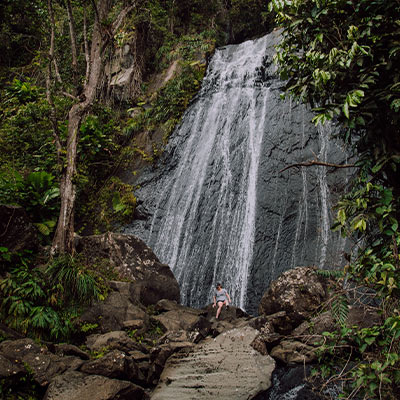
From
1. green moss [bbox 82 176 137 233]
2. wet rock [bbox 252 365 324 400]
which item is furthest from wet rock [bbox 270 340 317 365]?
green moss [bbox 82 176 137 233]

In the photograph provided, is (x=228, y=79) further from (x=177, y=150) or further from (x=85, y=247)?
(x=85, y=247)

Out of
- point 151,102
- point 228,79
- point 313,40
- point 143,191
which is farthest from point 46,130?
point 313,40

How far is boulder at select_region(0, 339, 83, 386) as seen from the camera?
4.01m

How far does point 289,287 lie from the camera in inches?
288

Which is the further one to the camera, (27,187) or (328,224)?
(328,224)

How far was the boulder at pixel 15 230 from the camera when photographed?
244 inches

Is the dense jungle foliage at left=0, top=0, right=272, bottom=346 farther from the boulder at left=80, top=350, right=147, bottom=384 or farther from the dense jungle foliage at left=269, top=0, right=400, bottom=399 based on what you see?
the dense jungle foliage at left=269, top=0, right=400, bottom=399

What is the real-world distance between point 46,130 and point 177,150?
4698mm

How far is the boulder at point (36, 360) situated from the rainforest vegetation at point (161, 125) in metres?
1.08

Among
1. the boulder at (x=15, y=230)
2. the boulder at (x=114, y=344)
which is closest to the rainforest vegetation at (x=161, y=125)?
the boulder at (x=15, y=230)

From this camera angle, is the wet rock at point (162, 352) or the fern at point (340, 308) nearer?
the fern at point (340, 308)

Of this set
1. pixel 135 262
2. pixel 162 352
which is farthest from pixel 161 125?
pixel 162 352

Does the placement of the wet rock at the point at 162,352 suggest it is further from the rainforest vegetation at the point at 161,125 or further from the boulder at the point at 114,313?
the rainforest vegetation at the point at 161,125

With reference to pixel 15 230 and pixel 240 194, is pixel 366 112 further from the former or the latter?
pixel 240 194
